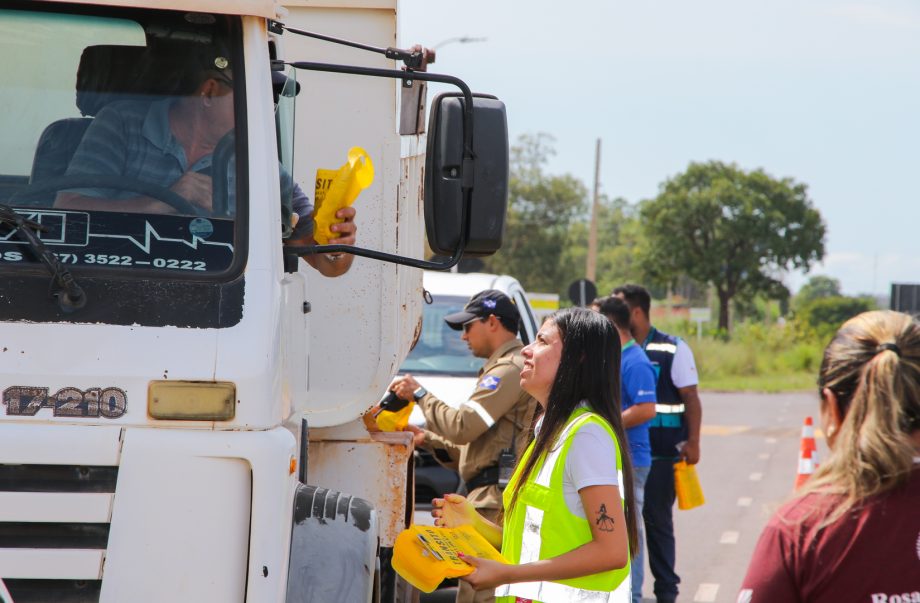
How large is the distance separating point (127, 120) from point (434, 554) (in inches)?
59.4

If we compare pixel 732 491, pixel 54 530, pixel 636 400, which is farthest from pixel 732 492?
pixel 54 530

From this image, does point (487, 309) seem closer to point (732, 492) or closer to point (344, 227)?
point (344, 227)

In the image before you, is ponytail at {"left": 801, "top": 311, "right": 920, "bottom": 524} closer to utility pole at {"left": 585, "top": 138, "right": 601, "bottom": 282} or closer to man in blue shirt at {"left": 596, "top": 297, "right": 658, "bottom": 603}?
man in blue shirt at {"left": 596, "top": 297, "right": 658, "bottom": 603}

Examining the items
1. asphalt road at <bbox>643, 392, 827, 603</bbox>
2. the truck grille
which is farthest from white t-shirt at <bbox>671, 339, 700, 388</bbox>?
the truck grille

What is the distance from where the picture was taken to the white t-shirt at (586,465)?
327 cm

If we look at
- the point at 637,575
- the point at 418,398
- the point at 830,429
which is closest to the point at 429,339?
the point at 637,575

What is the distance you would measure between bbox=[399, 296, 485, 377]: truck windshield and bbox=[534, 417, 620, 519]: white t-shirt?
4.72m

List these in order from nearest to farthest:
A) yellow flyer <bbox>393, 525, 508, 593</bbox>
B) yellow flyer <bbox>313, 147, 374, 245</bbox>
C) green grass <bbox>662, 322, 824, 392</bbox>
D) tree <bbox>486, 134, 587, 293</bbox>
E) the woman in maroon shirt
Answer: the woman in maroon shirt < yellow flyer <bbox>393, 525, 508, 593</bbox> < yellow flyer <bbox>313, 147, 374, 245</bbox> < green grass <bbox>662, 322, 824, 392</bbox> < tree <bbox>486, 134, 587, 293</bbox>

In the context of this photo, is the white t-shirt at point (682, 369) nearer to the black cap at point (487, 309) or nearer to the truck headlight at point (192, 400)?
the black cap at point (487, 309)

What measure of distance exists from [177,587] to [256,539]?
8.9 inches

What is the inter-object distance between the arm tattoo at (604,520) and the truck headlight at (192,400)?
3.43 ft

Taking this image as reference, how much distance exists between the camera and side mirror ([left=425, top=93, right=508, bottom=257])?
3539 mm

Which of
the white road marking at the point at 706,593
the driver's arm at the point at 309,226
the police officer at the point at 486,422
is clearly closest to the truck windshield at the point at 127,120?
the driver's arm at the point at 309,226

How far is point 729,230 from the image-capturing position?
53.1 metres
